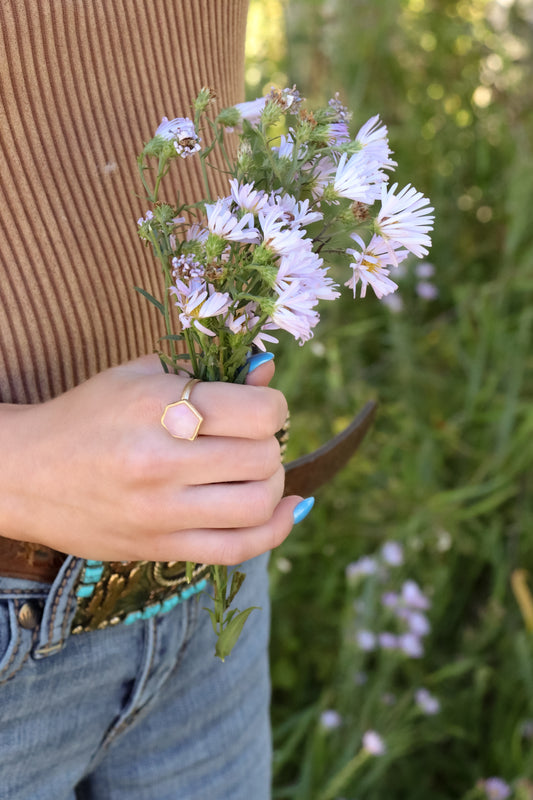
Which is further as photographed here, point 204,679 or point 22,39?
point 204,679

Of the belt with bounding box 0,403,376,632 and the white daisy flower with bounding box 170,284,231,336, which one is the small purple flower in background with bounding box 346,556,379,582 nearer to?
the belt with bounding box 0,403,376,632

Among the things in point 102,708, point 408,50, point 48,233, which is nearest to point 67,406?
point 48,233

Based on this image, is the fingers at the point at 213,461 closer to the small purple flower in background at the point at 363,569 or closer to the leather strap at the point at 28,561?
the leather strap at the point at 28,561

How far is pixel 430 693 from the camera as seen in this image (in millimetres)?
1332

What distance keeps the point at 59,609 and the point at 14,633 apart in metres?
0.03

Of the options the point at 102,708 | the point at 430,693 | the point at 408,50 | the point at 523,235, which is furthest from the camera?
the point at 408,50

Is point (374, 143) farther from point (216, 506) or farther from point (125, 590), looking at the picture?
point (125, 590)

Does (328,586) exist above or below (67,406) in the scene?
below

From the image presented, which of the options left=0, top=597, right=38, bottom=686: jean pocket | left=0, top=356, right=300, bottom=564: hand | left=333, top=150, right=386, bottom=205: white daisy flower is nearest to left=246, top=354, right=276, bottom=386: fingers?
left=0, top=356, right=300, bottom=564: hand

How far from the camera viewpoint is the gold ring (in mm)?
360

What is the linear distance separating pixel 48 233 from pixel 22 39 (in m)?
0.11

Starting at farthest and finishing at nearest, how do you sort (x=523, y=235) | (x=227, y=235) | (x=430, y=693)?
(x=523, y=235)
(x=430, y=693)
(x=227, y=235)

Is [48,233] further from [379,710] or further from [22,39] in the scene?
[379,710]

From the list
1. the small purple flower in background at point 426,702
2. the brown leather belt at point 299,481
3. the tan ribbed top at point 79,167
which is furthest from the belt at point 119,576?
the small purple flower in background at point 426,702
